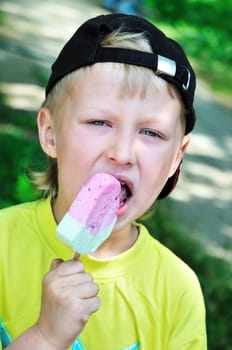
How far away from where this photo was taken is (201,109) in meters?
8.70

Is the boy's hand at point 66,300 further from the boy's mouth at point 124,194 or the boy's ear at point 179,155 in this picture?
the boy's ear at point 179,155

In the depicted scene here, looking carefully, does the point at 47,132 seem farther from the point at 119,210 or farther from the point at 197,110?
the point at 197,110

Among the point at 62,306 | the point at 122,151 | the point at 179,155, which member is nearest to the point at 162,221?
the point at 179,155

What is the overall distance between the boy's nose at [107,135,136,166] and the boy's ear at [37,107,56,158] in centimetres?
29

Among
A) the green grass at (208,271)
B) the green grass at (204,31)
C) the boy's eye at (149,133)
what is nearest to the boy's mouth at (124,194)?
the boy's eye at (149,133)

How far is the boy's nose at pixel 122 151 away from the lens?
2180 mm

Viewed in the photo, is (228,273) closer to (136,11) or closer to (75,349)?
(75,349)

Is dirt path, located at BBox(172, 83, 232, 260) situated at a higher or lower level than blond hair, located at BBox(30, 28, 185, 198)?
lower

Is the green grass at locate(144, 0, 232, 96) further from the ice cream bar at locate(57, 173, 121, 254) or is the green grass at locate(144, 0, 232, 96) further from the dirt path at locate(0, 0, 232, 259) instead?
the ice cream bar at locate(57, 173, 121, 254)

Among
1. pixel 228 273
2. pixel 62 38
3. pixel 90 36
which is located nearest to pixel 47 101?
pixel 90 36

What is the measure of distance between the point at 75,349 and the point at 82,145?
23.4 inches

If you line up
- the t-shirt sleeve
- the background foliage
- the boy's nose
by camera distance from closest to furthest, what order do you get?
the boy's nose → the t-shirt sleeve → the background foliage

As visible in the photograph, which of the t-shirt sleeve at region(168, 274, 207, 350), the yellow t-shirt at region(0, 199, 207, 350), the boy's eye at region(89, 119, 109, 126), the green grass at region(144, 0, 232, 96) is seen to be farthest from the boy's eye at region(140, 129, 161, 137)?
the green grass at region(144, 0, 232, 96)

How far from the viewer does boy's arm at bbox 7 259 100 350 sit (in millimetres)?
2061
